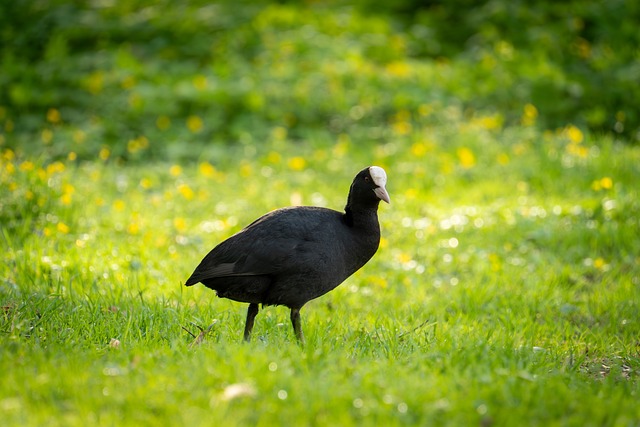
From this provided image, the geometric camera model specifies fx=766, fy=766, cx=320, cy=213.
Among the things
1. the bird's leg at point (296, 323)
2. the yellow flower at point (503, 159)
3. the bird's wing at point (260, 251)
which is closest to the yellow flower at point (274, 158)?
the yellow flower at point (503, 159)

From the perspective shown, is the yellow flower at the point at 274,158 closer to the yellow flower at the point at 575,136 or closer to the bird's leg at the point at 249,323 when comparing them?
the yellow flower at the point at 575,136

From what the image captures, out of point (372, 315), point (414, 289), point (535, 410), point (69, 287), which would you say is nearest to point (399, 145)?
point (414, 289)

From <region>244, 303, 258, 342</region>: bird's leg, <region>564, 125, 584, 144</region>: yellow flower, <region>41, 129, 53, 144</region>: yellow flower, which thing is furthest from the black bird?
<region>41, 129, 53, 144</region>: yellow flower

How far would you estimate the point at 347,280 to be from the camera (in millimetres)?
6449

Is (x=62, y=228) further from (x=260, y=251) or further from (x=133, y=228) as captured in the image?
(x=260, y=251)

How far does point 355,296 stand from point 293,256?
69.1 inches

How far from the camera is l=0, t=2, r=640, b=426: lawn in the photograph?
354cm

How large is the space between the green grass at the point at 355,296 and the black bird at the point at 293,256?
29 cm

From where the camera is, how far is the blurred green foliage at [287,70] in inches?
429

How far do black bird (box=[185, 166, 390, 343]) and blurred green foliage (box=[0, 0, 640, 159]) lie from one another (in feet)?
18.6

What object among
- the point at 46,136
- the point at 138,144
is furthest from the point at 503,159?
the point at 46,136

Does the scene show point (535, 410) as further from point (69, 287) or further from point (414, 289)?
point (69, 287)

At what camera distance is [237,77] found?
1198 cm

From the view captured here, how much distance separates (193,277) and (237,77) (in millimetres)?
7940
